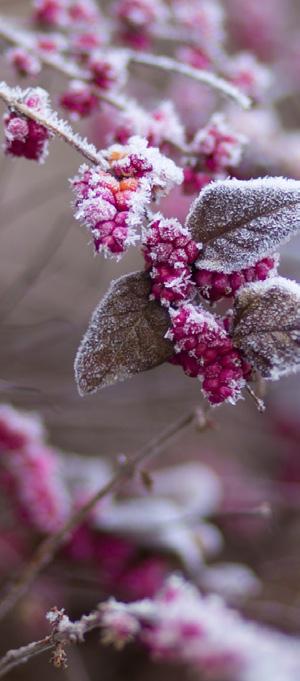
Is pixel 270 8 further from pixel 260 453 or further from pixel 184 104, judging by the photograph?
pixel 260 453

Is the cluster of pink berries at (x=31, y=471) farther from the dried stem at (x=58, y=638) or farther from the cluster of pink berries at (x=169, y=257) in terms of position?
the cluster of pink berries at (x=169, y=257)

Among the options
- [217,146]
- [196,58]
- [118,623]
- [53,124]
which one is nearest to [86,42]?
[196,58]

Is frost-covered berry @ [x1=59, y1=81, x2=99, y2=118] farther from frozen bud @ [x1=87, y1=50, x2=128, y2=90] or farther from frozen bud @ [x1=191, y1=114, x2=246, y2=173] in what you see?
frozen bud @ [x1=191, y1=114, x2=246, y2=173]

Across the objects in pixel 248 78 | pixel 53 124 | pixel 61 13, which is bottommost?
pixel 53 124

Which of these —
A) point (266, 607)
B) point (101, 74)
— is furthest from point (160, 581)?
point (101, 74)

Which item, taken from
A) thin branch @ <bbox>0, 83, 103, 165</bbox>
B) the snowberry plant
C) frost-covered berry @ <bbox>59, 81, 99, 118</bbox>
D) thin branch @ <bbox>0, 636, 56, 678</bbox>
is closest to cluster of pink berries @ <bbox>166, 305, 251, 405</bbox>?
the snowberry plant

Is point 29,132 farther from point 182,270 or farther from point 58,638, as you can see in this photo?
point 58,638

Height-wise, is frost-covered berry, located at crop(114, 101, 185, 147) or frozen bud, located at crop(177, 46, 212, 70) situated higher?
frozen bud, located at crop(177, 46, 212, 70)
